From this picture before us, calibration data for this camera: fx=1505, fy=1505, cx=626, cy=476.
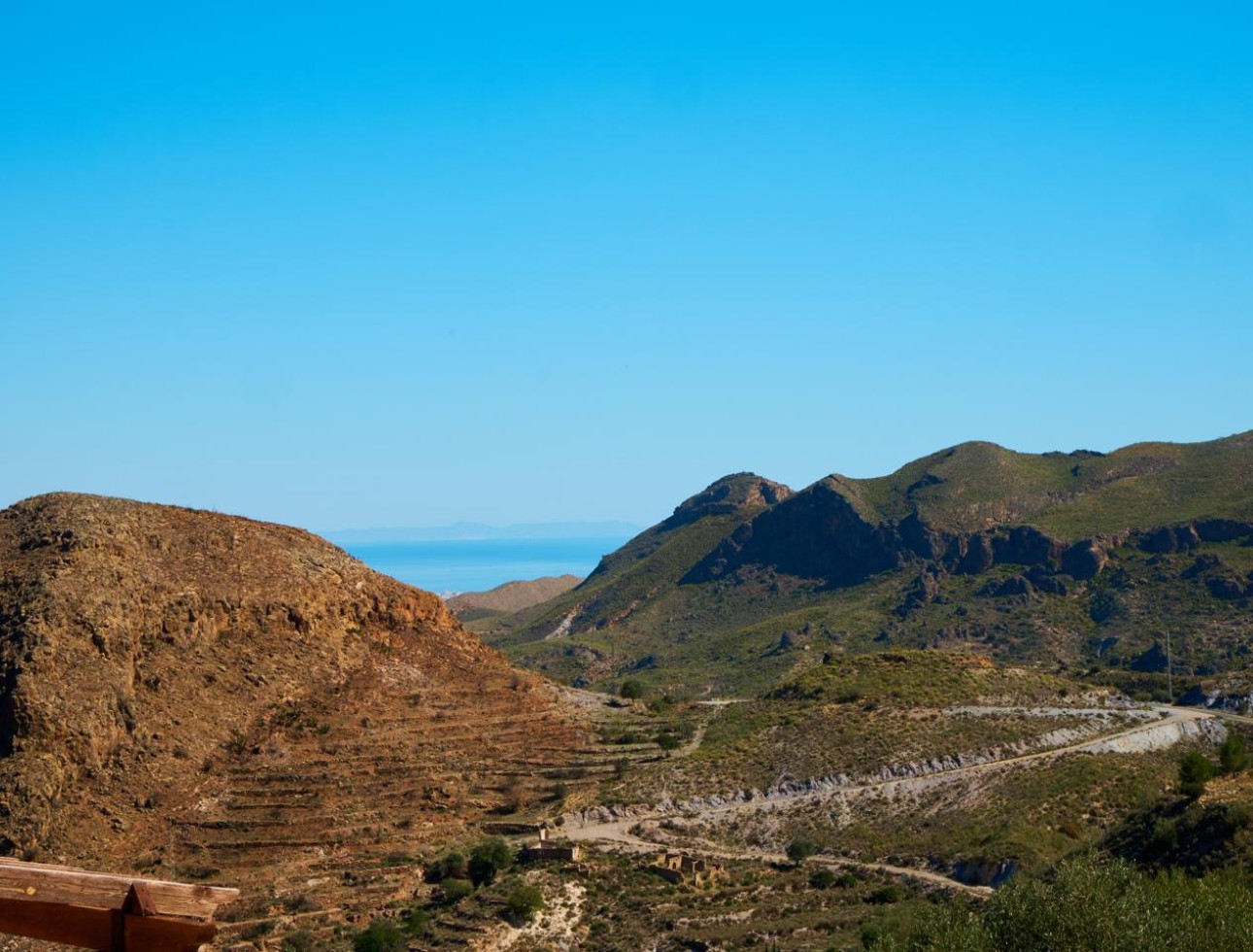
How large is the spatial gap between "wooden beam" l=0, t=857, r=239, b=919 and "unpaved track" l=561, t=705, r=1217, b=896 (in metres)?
46.5

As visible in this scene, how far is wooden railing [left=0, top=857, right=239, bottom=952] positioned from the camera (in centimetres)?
725

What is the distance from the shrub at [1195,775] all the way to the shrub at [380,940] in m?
24.8

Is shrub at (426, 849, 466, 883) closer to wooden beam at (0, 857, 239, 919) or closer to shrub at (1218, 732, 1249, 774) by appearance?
shrub at (1218, 732, 1249, 774)

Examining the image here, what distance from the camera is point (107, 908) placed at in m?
7.40

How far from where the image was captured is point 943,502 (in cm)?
14675

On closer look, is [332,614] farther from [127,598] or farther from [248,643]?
[127,598]

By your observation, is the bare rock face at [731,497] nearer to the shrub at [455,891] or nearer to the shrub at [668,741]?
the shrub at [668,741]

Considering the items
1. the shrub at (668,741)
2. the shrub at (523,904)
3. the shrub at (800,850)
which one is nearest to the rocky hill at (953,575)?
the shrub at (668,741)

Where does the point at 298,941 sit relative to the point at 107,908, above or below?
below

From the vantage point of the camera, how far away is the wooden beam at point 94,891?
724 centimetres

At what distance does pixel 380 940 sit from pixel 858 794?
22390 millimetres

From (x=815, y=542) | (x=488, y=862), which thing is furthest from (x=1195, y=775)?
(x=815, y=542)

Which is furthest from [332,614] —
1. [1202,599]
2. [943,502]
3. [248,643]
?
[943,502]

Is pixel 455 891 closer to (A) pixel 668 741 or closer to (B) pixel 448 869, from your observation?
(B) pixel 448 869
